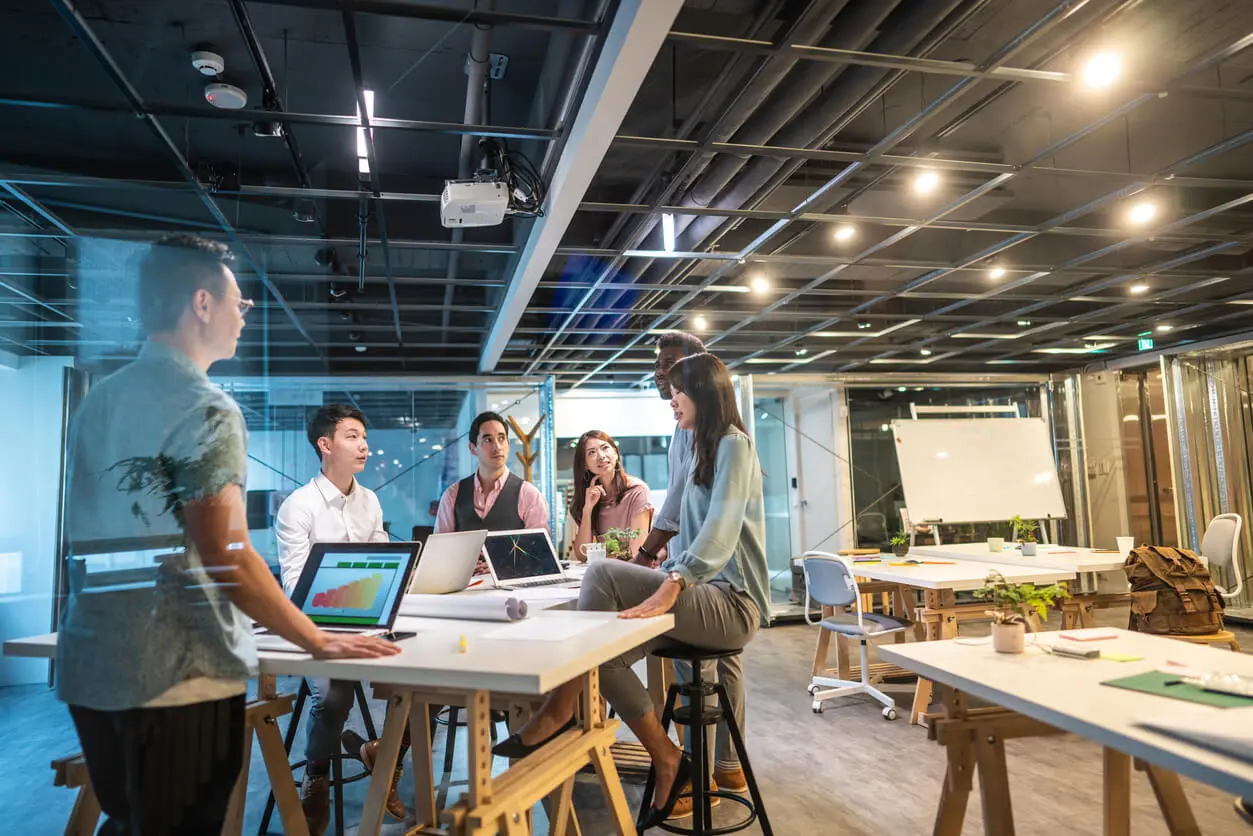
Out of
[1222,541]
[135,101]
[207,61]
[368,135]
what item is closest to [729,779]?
[368,135]

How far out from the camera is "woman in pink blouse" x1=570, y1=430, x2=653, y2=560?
412 centimetres

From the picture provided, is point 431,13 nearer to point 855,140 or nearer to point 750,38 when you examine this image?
point 750,38

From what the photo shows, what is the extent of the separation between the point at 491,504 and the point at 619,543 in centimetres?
79

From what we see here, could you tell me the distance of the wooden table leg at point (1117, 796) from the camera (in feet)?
6.46

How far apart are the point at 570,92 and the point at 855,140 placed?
169cm

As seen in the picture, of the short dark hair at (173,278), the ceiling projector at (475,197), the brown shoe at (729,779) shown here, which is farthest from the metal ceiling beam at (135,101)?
the brown shoe at (729,779)

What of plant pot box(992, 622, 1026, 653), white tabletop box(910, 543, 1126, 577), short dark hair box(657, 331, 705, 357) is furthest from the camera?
white tabletop box(910, 543, 1126, 577)

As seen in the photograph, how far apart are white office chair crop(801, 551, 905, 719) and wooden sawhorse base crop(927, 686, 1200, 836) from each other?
2.39 meters

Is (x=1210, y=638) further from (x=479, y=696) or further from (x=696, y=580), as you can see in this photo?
(x=479, y=696)

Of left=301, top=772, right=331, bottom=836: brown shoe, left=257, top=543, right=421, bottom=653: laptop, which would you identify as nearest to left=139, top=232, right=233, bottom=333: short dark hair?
left=257, top=543, right=421, bottom=653: laptop

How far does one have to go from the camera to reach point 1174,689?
1573 mm

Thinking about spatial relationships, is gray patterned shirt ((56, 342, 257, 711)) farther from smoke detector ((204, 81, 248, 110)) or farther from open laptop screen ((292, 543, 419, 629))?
smoke detector ((204, 81, 248, 110))

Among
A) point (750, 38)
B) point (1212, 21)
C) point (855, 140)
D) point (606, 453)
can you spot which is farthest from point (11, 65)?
point (1212, 21)

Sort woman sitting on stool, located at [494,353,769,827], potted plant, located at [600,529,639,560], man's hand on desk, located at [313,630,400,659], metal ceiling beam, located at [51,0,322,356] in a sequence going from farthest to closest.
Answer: potted plant, located at [600,529,639,560] → metal ceiling beam, located at [51,0,322,356] → woman sitting on stool, located at [494,353,769,827] → man's hand on desk, located at [313,630,400,659]
